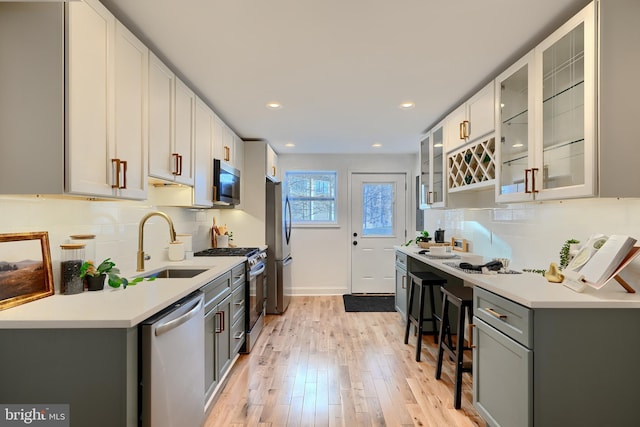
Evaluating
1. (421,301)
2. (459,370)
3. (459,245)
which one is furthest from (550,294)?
(459,245)

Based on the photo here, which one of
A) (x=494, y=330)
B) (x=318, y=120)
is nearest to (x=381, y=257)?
(x=318, y=120)

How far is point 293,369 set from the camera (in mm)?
2869

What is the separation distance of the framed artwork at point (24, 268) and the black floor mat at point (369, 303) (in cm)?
368

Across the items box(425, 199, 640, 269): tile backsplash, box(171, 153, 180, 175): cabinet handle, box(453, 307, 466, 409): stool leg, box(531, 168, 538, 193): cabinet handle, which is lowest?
box(453, 307, 466, 409): stool leg

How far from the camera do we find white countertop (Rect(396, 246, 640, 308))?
60.4 inches

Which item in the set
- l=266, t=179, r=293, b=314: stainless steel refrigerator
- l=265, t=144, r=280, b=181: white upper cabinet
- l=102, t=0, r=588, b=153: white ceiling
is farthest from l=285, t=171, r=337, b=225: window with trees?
l=102, t=0, r=588, b=153: white ceiling

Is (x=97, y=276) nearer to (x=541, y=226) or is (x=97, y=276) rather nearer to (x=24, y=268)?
(x=24, y=268)

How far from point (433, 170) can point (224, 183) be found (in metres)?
2.31

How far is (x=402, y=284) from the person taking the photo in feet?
13.2

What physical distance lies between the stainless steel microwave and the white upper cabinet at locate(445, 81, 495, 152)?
89.5 inches

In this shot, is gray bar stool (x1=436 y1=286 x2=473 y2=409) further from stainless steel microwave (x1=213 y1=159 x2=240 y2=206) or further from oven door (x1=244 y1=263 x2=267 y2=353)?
stainless steel microwave (x1=213 y1=159 x2=240 y2=206)

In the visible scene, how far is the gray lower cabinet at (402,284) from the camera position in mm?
3877

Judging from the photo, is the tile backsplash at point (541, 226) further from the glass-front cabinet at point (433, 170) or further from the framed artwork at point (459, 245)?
the glass-front cabinet at point (433, 170)

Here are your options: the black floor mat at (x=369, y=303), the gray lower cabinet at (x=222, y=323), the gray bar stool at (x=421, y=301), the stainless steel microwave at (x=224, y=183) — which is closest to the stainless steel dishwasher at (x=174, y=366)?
the gray lower cabinet at (x=222, y=323)
